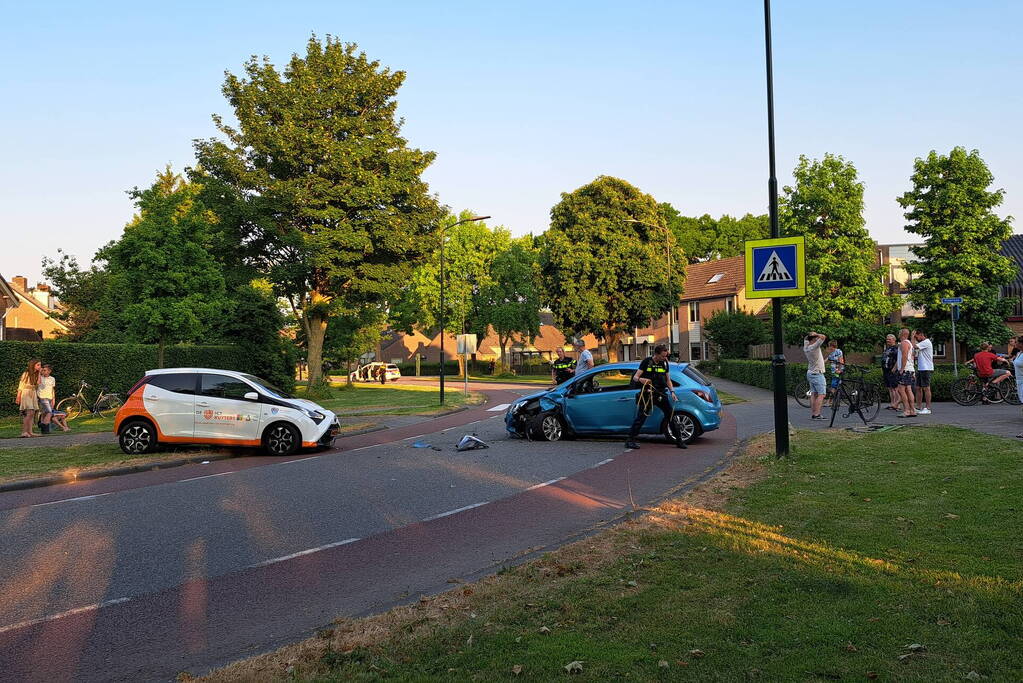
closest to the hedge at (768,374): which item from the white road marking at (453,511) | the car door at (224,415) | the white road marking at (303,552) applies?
the white road marking at (453,511)

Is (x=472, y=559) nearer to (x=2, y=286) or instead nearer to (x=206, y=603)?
(x=206, y=603)

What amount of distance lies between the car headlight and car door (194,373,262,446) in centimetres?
94

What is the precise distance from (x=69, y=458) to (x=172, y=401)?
203 centimetres

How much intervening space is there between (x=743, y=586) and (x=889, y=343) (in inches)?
610

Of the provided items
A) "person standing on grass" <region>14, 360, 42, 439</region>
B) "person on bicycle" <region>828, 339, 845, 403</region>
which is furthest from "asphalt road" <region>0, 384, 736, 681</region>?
"person standing on grass" <region>14, 360, 42, 439</region>

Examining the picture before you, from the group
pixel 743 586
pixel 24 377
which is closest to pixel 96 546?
pixel 743 586

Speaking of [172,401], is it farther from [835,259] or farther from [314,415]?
[835,259]

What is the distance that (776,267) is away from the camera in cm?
1218

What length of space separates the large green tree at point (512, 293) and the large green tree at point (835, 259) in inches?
1319

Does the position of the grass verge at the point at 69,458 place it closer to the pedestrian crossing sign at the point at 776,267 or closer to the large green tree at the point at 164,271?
the large green tree at the point at 164,271

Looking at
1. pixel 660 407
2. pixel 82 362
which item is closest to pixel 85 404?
pixel 82 362

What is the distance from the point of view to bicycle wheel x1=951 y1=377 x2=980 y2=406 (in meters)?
22.6

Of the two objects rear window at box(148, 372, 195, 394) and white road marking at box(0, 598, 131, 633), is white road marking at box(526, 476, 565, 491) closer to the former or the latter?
white road marking at box(0, 598, 131, 633)

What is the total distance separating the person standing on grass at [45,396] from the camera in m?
20.0
